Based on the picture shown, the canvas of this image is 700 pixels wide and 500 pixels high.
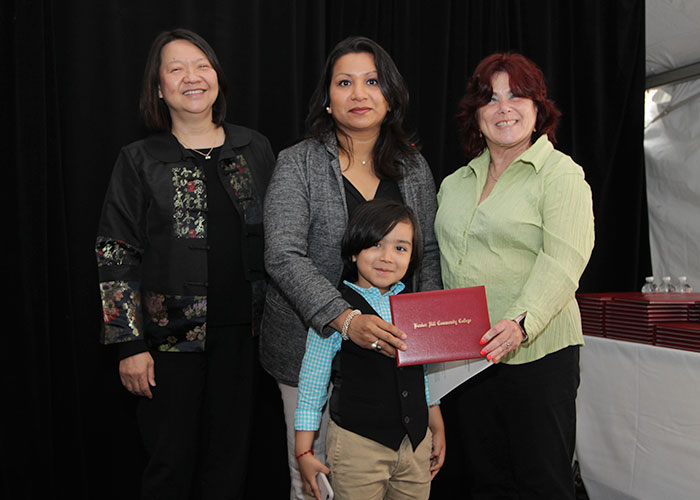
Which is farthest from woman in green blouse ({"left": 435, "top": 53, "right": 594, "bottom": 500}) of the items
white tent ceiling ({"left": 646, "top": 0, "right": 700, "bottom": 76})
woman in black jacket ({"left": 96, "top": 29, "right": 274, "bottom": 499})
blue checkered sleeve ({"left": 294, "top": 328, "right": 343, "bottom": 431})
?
white tent ceiling ({"left": 646, "top": 0, "right": 700, "bottom": 76})

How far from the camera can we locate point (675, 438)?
2.14m

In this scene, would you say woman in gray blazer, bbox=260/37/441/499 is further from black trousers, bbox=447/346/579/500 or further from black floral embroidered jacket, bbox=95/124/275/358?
black trousers, bbox=447/346/579/500

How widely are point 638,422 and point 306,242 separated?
1631 millimetres

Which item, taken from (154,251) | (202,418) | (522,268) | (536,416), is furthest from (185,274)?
(536,416)

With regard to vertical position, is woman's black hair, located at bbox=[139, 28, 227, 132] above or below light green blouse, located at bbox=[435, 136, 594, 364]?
above

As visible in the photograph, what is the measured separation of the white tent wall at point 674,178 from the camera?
2908mm

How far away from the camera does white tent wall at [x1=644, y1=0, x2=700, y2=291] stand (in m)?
2.88

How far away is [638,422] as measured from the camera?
2277 mm

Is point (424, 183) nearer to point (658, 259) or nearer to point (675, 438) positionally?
point (675, 438)

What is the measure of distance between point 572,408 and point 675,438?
820 mm

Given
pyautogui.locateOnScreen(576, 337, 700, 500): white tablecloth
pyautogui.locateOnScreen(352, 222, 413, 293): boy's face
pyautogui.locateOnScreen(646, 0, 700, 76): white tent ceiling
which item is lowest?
pyautogui.locateOnScreen(576, 337, 700, 500): white tablecloth

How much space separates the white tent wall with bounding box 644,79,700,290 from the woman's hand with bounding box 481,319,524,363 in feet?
6.55

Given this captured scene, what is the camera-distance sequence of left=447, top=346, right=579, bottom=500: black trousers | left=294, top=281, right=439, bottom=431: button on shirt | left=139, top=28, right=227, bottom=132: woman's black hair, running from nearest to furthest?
left=294, top=281, right=439, bottom=431: button on shirt, left=447, top=346, right=579, bottom=500: black trousers, left=139, top=28, right=227, bottom=132: woman's black hair

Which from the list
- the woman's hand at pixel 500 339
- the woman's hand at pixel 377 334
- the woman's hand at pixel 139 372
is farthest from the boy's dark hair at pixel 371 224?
the woman's hand at pixel 139 372
